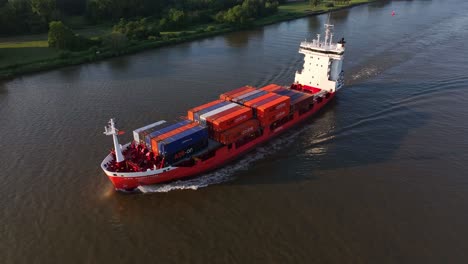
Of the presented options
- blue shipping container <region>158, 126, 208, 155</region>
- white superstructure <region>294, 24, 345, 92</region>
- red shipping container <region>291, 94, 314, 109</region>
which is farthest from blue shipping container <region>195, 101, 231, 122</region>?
white superstructure <region>294, 24, 345, 92</region>

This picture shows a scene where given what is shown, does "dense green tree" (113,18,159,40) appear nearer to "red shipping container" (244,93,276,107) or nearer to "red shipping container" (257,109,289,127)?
"red shipping container" (244,93,276,107)

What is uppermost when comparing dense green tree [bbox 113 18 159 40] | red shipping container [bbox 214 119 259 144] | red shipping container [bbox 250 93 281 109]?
dense green tree [bbox 113 18 159 40]

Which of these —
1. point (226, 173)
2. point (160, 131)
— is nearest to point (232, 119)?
point (226, 173)

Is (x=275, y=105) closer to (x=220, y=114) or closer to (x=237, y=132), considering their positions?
(x=237, y=132)

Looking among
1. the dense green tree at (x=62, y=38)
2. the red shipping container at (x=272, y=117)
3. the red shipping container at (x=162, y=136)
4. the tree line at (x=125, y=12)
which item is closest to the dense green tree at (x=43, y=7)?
the tree line at (x=125, y=12)

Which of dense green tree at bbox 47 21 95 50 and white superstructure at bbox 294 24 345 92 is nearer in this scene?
white superstructure at bbox 294 24 345 92

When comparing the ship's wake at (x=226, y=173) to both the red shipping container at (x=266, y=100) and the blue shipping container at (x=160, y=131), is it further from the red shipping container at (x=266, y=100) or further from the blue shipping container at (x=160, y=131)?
the red shipping container at (x=266, y=100)
